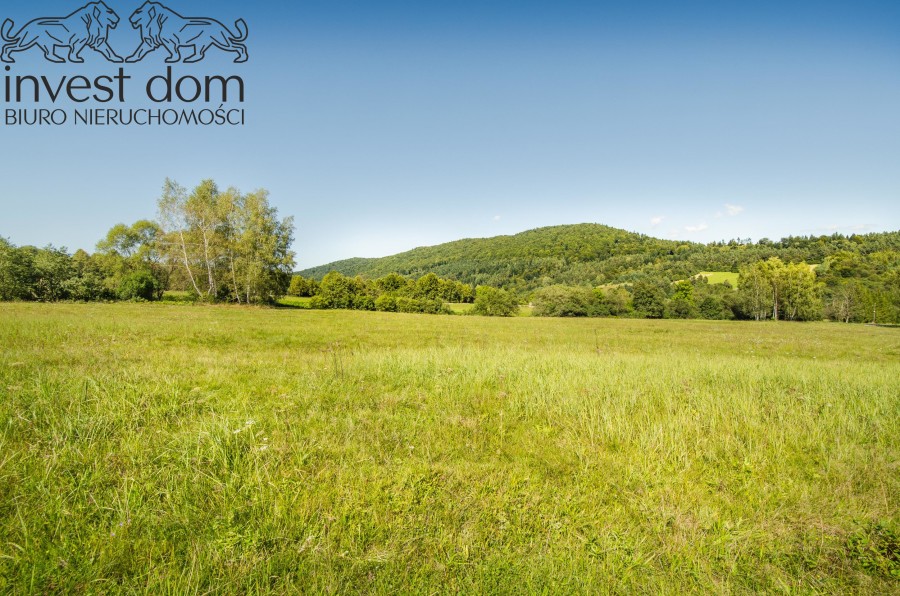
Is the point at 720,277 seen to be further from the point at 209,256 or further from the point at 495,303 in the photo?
the point at 209,256

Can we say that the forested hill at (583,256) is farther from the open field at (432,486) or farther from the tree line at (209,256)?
the open field at (432,486)

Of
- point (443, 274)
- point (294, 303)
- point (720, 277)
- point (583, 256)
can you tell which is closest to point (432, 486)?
point (294, 303)

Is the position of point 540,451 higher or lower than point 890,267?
lower

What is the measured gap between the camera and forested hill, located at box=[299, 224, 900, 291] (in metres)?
113

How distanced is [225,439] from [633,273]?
121848 mm

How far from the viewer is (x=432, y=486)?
4.00 meters

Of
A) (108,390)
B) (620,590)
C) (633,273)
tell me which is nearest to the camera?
(620,590)

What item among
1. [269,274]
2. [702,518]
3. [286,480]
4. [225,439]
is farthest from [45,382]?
[269,274]

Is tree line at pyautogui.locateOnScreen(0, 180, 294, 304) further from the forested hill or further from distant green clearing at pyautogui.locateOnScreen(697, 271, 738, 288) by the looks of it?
distant green clearing at pyautogui.locateOnScreen(697, 271, 738, 288)

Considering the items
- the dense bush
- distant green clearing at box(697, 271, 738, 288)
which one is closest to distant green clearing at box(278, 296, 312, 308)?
the dense bush

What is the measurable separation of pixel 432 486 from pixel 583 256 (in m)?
146

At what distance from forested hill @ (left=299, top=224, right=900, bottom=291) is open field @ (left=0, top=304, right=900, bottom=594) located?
10537cm

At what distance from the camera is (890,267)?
286ft

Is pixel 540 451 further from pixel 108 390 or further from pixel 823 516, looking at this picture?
pixel 108 390
